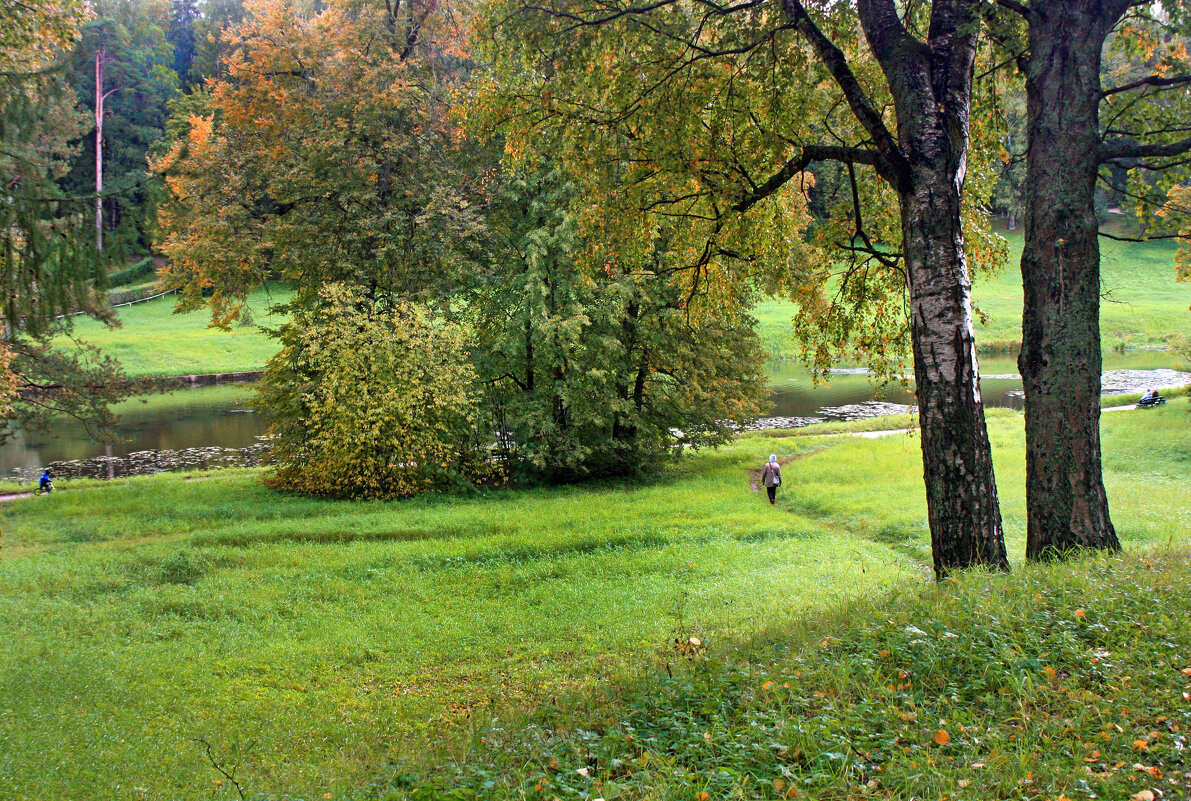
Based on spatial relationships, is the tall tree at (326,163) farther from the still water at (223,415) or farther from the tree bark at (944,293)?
the tree bark at (944,293)

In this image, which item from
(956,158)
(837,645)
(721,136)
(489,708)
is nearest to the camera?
(837,645)

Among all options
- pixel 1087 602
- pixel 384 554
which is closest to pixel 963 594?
pixel 1087 602

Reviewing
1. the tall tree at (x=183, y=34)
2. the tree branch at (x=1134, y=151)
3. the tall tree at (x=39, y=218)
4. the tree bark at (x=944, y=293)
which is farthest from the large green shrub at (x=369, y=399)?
the tall tree at (x=183, y=34)

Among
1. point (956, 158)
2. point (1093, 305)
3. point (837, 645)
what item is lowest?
point (837, 645)

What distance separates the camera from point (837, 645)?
17.4ft

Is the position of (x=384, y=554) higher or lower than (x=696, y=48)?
lower

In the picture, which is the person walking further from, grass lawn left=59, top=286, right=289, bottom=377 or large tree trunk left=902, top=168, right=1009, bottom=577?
grass lawn left=59, top=286, right=289, bottom=377

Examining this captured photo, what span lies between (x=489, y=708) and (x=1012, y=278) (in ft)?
273

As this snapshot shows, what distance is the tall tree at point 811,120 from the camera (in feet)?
21.7

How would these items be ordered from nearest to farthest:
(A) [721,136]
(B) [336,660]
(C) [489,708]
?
(C) [489,708] < (B) [336,660] < (A) [721,136]

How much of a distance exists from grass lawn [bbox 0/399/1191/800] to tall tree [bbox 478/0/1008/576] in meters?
1.61

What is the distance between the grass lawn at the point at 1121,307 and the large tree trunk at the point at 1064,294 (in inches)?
1705

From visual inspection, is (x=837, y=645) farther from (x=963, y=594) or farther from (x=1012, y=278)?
(x=1012, y=278)

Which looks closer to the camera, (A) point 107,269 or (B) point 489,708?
(B) point 489,708
